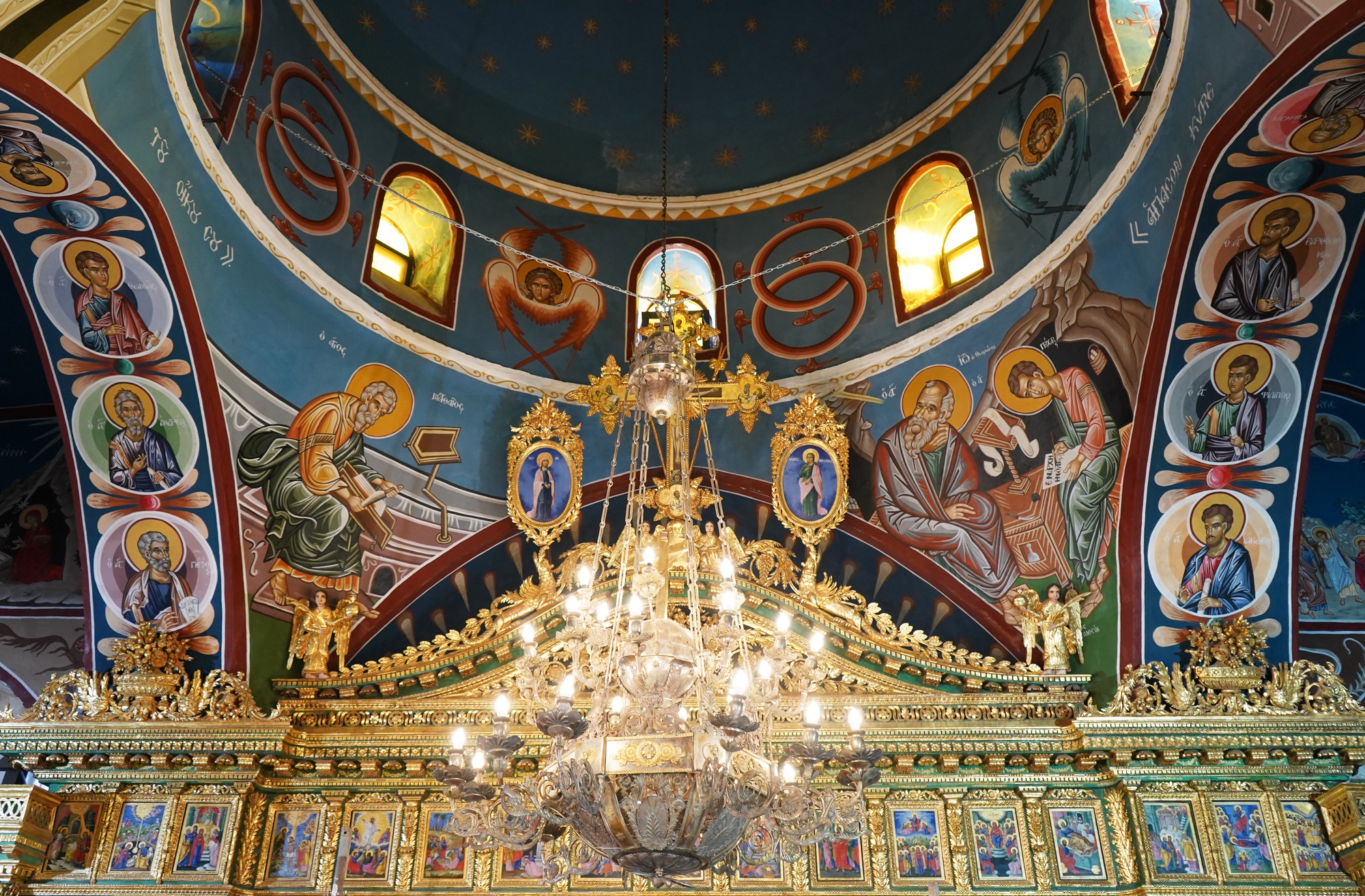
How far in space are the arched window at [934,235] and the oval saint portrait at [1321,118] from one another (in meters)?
3.17

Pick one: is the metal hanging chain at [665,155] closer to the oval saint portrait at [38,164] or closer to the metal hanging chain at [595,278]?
the metal hanging chain at [595,278]

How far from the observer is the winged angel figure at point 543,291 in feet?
35.7

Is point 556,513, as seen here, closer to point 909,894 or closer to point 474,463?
point 474,463

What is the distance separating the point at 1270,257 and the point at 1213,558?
105 inches

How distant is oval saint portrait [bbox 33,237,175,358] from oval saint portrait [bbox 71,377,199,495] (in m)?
0.40

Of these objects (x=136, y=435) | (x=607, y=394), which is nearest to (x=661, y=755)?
(x=607, y=394)

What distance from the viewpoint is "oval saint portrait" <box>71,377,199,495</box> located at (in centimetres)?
874

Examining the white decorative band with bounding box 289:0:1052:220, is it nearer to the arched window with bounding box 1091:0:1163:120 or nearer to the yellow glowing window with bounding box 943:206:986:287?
the arched window with bounding box 1091:0:1163:120

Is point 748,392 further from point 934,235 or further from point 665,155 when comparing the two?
point 934,235

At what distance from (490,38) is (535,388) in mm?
3785

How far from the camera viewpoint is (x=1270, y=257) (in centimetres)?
789

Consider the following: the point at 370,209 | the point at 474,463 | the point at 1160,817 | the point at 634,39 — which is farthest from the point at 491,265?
the point at 1160,817

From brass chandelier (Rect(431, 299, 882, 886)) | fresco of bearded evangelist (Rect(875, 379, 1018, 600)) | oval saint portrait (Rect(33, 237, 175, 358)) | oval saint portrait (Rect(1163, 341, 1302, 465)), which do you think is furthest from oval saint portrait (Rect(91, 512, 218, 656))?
oval saint portrait (Rect(1163, 341, 1302, 465))

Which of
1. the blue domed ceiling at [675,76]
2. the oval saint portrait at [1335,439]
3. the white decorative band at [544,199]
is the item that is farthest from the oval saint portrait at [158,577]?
the oval saint portrait at [1335,439]
